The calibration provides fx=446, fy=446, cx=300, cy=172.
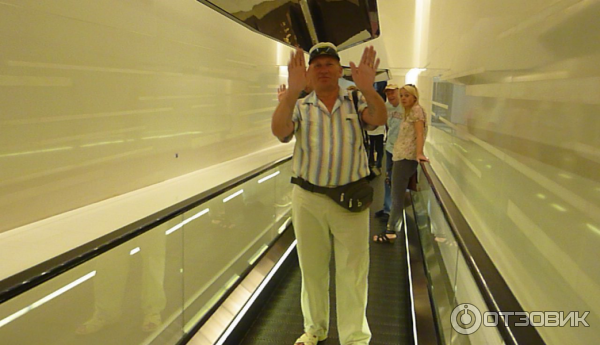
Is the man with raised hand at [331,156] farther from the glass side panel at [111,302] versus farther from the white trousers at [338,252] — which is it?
the glass side panel at [111,302]

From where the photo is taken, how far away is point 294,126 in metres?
2.46

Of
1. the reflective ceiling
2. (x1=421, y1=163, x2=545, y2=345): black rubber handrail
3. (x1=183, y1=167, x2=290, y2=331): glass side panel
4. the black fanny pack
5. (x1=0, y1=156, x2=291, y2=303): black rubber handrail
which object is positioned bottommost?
(x1=183, y1=167, x2=290, y2=331): glass side panel

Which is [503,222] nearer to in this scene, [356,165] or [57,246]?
[356,165]

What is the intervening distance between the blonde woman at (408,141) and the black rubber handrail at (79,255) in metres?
2.41

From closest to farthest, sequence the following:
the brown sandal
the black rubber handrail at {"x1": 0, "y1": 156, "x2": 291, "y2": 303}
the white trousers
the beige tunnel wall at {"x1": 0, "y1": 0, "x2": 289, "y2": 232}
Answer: the black rubber handrail at {"x1": 0, "y1": 156, "x2": 291, "y2": 303} < the beige tunnel wall at {"x1": 0, "y1": 0, "x2": 289, "y2": 232} < the white trousers < the brown sandal

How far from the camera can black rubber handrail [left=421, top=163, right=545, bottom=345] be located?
1252 mm

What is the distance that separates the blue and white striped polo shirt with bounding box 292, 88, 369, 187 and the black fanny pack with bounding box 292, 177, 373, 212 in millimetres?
28

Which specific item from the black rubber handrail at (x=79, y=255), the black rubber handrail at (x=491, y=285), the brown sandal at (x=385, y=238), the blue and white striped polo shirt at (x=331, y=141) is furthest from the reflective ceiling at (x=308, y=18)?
the brown sandal at (x=385, y=238)

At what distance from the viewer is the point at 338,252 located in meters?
2.61

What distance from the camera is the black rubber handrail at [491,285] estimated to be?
4.11 ft

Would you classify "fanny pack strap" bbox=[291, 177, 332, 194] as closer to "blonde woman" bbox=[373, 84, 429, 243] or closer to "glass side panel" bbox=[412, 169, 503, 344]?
"glass side panel" bbox=[412, 169, 503, 344]

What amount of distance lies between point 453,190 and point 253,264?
181 cm

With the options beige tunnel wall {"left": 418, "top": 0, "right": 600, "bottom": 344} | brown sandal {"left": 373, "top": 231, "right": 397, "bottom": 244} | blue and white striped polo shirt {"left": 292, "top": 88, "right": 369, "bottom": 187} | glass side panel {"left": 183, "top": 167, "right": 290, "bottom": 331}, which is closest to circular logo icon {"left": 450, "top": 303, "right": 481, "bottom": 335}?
beige tunnel wall {"left": 418, "top": 0, "right": 600, "bottom": 344}

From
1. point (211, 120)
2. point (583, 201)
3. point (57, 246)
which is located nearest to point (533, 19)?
point (583, 201)
